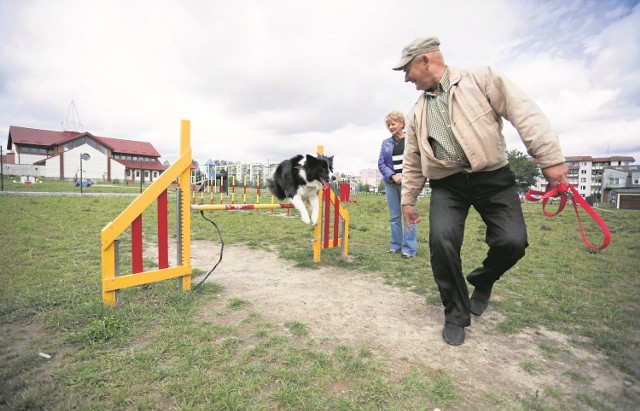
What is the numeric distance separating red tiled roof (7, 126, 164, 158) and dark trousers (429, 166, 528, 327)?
50.8 meters

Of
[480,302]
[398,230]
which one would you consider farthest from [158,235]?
[398,230]

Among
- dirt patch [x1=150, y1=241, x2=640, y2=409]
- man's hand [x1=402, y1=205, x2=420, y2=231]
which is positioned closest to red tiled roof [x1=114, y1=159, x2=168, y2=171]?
dirt patch [x1=150, y1=241, x2=640, y2=409]

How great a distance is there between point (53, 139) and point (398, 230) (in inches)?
2082

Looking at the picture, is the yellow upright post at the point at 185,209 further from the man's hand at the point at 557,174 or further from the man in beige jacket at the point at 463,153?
the man's hand at the point at 557,174

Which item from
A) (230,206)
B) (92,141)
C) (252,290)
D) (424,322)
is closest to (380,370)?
(424,322)

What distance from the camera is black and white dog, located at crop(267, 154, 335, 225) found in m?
4.57

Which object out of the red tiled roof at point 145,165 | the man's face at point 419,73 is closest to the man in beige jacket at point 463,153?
the man's face at point 419,73

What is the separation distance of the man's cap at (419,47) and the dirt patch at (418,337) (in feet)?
6.91

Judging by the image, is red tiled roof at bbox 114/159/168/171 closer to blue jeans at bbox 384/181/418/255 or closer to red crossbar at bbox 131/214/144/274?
blue jeans at bbox 384/181/418/255

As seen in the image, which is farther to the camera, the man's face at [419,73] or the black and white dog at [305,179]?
the black and white dog at [305,179]

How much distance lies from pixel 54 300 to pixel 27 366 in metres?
1.16

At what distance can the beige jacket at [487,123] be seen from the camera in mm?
2057

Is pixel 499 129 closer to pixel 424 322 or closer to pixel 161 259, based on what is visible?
pixel 424 322

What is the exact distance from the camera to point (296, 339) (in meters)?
2.31
